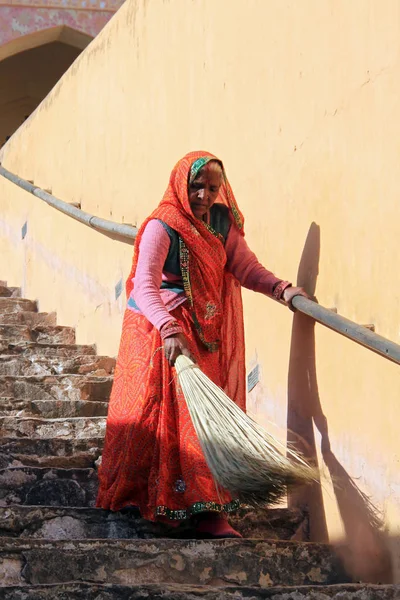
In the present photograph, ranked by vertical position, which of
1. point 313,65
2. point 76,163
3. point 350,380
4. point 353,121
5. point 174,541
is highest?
point 76,163

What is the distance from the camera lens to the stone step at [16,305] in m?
8.34

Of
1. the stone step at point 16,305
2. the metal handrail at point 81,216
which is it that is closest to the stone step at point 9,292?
the stone step at point 16,305

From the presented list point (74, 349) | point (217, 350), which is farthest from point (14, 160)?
point (217, 350)

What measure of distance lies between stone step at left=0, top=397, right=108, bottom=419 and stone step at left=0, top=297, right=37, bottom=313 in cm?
275

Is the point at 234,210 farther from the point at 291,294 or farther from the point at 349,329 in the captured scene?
the point at 349,329

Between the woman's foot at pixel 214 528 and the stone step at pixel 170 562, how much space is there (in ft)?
0.32

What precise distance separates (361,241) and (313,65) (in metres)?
0.81

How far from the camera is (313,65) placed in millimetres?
4383

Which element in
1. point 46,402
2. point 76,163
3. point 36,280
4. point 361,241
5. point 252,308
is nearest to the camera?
point 361,241

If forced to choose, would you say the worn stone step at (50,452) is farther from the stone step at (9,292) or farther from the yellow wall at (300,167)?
the stone step at (9,292)

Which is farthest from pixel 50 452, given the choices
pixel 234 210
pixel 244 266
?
pixel 234 210

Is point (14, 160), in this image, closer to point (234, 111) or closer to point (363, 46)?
point (234, 111)

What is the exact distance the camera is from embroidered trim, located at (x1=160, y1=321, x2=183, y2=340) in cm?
394

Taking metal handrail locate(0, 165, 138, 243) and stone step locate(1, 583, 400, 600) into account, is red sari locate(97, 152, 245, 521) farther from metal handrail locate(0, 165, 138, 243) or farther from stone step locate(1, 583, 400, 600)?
metal handrail locate(0, 165, 138, 243)
